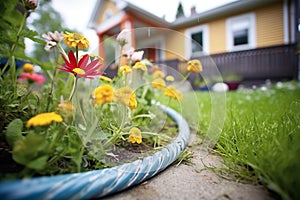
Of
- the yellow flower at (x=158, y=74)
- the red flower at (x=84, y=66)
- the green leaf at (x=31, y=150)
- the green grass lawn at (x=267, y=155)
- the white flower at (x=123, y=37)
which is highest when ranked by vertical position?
the white flower at (x=123, y=37)

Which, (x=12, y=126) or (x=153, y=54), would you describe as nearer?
(x=12, y=126)

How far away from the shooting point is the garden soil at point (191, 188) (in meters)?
0.48

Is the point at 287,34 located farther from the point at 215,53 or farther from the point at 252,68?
the point at 215,53

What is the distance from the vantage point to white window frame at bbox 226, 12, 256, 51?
5.07 meters

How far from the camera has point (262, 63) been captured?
4.88 m

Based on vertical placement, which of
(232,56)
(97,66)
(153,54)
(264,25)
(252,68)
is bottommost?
(97,66)

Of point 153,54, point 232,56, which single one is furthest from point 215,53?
point 153,54

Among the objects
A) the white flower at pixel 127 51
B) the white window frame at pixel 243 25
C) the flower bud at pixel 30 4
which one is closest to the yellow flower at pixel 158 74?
the white flower at pixel 127 51

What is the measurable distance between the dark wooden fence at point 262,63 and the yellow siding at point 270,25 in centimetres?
30

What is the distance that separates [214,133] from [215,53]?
5.12m

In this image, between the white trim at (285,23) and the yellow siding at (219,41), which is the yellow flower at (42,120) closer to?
the white trim at (285,23)

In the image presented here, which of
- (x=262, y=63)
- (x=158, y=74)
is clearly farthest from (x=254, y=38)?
(x=158, y=74)

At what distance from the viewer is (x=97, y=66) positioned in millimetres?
621

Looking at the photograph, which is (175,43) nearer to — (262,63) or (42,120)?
(42,120)
